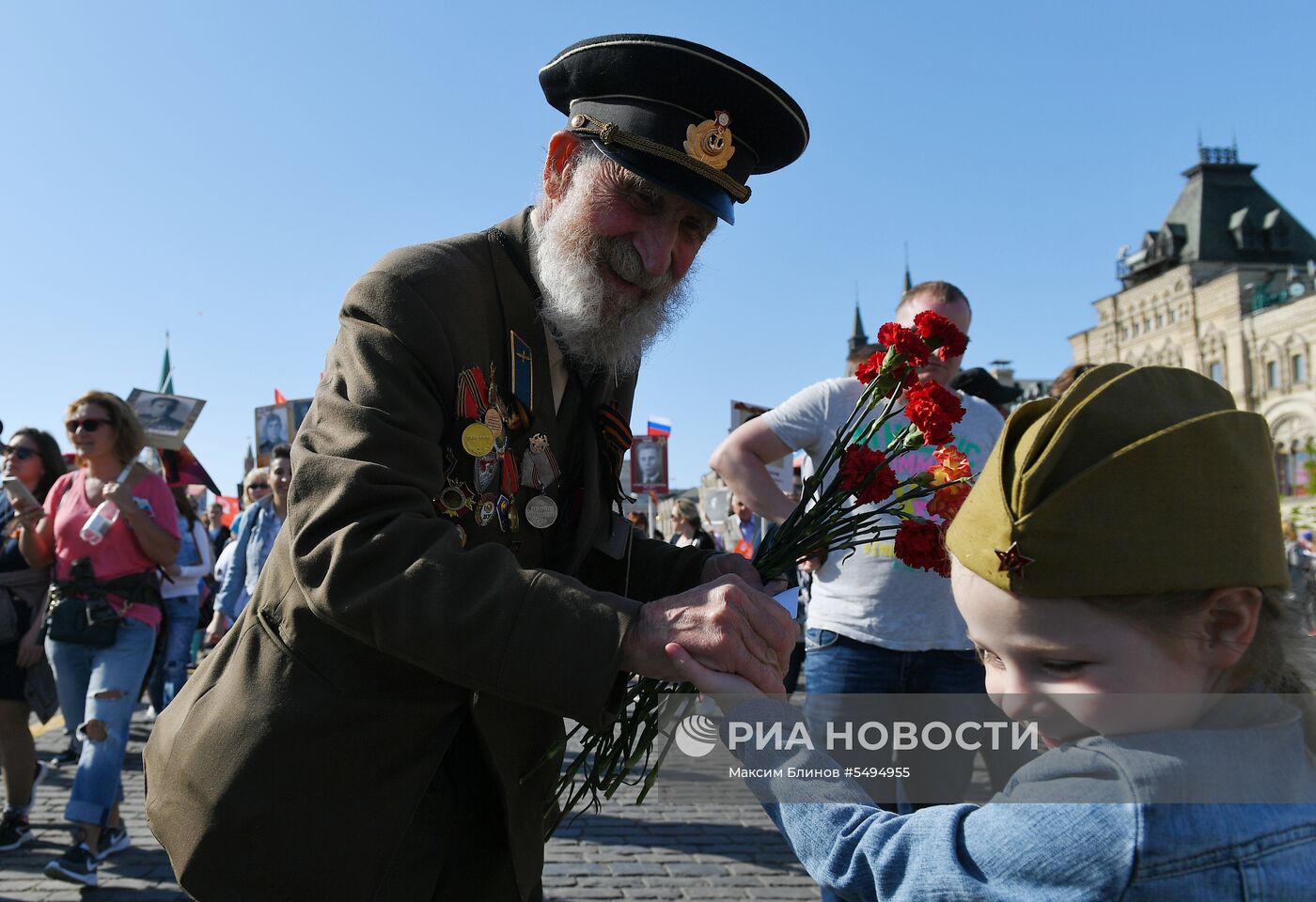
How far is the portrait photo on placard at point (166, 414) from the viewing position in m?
10.0

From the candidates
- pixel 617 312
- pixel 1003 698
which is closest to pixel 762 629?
pixel 1003 698

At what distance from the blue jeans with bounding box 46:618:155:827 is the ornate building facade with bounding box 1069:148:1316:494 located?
61479 mm

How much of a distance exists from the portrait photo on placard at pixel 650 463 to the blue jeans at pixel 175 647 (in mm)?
12813

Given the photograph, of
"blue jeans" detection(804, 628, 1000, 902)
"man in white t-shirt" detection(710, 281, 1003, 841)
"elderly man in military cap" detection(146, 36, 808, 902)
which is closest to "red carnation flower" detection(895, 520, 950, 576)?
"elderly man in military cap" detection(146, 36, 808, 902)

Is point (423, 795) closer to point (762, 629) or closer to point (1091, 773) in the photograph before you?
point (762, 629)

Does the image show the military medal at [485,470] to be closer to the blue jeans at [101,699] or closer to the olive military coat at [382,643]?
the olive military coat at [382,643]

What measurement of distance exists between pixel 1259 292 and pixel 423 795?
3078 inches

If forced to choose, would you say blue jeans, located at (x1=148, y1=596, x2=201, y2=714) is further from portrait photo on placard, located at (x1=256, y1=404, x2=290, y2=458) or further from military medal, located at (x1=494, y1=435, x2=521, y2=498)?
military medal, located at (x1=494, y1=435, x2=521, y2=498)

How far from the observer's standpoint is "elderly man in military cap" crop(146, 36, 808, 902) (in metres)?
1.56

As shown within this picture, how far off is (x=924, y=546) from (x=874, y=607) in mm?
1834

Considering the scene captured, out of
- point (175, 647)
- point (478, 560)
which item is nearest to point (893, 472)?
point (478, 560)

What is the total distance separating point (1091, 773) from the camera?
139cm

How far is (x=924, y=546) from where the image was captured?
7.00ft

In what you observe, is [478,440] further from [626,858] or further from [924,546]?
[626,858]
